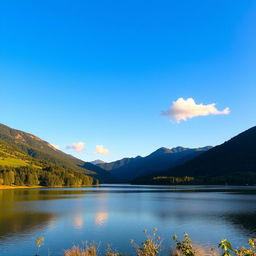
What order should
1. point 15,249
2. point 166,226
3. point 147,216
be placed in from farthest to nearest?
point 147,216 < point 166,226 < point 15,249

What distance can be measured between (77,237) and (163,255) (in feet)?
58.1

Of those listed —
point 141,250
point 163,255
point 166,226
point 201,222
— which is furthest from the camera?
point 201,222

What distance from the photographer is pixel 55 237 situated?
157 feet

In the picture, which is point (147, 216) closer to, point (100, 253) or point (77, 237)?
point (77, 237)

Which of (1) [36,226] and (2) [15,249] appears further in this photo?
(1) [36,226]

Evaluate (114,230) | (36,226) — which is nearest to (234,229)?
(114,230)

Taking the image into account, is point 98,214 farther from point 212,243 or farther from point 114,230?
point 212,243

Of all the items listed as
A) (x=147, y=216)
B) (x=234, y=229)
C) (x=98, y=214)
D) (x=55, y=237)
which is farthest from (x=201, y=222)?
(x=55, y=237)

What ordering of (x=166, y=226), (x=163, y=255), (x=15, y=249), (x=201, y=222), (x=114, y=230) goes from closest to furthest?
(x=163, y=255)
(x=15, y=249)
(x=114, y=230)
(x=166, y=226)
(x=201, y=222)

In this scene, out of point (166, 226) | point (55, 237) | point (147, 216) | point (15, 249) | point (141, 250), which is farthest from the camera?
point (147, 216)

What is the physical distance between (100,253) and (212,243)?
1744cm

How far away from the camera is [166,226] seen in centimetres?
5809

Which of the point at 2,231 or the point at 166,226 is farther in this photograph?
the point at 166,226

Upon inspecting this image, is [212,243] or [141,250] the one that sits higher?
[141,250]
